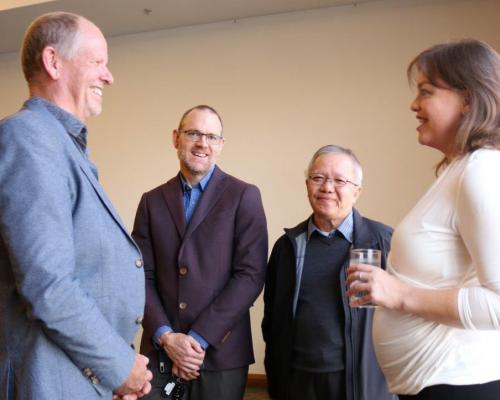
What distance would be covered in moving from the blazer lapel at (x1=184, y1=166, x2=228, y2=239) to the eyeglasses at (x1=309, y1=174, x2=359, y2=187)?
418 mm

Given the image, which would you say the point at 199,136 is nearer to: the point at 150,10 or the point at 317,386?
the point at 317,386

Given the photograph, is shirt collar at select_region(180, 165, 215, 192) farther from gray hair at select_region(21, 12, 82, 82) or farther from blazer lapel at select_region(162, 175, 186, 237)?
gray hair at select_region(21, 12, 82, 82)

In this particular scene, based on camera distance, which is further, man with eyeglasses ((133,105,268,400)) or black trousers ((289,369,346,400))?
man with eyeglasses ((133,105,268,400))

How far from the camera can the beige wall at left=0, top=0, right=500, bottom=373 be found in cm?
429

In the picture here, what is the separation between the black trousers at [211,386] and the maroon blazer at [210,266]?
37mm

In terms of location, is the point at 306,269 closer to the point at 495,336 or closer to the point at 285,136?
the point at 495,336

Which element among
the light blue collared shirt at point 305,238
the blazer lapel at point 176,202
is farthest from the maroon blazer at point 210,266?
the light blue collared shirt at point 305,238

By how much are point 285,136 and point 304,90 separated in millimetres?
439

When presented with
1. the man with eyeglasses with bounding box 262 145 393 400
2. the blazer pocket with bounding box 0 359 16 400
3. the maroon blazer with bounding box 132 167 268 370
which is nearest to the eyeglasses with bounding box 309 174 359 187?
the man with eyeglasses with bounding box 262 145 393 400

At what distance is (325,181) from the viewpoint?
2.15 m

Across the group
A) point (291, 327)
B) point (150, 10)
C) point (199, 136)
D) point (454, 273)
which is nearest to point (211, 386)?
point (291, 327)

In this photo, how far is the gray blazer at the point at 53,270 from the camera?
1178 millimetres

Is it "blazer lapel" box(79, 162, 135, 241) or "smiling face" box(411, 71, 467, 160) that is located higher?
"smiling face" box(411, 71, 467, 160)

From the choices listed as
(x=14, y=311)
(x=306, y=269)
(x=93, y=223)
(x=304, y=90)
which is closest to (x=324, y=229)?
(x=306, y=269)
